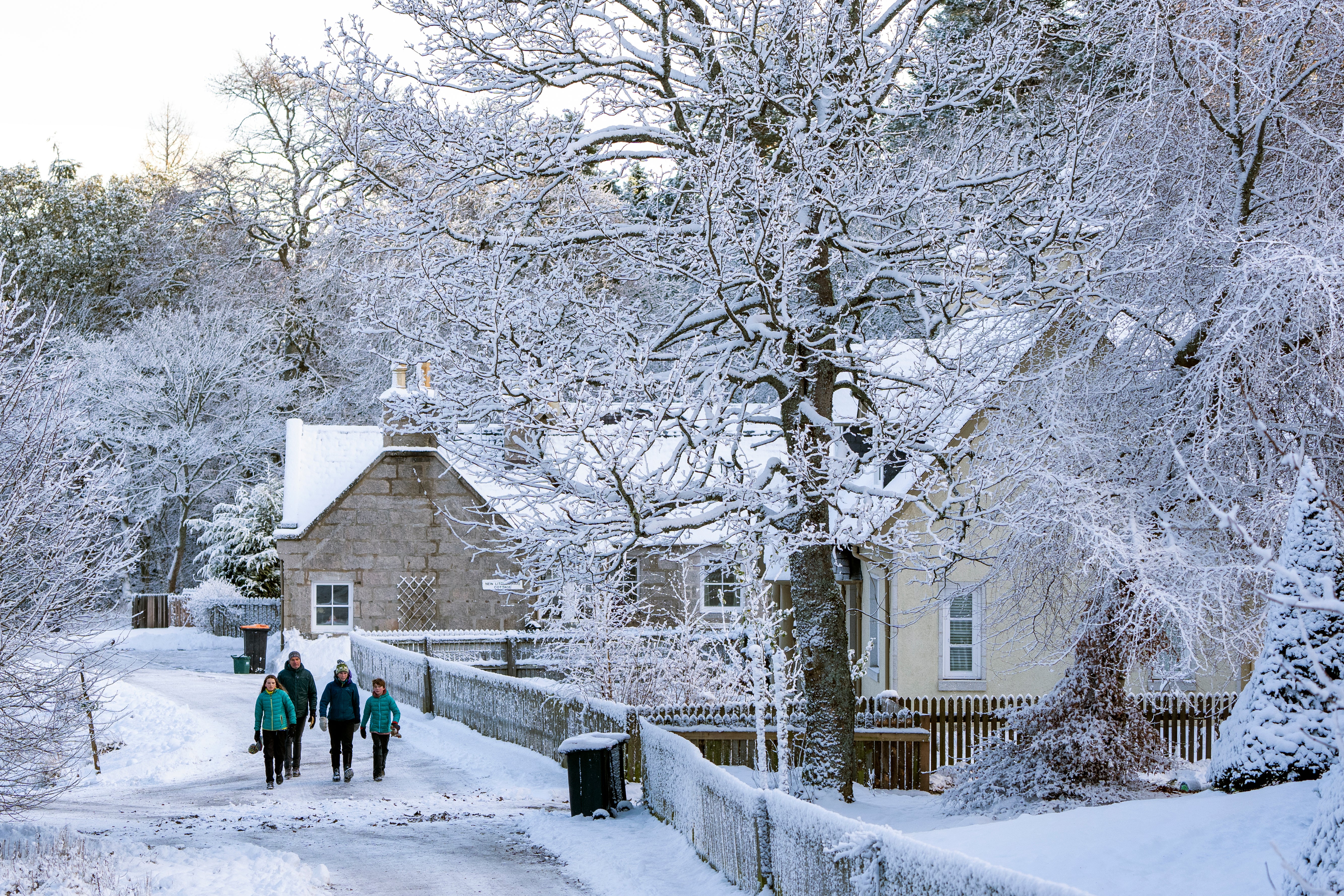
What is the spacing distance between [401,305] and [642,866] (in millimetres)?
6278

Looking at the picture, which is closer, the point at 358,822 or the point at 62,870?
the point at 62,870

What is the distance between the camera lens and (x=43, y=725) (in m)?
10.9

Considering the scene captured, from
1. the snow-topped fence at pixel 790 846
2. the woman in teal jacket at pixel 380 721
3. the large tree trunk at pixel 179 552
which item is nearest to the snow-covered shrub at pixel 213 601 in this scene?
the large tree trunk at pixel 179 552

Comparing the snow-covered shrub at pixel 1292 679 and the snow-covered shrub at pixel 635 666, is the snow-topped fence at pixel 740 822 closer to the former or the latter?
the snow-covered shrub at pixel 635 666

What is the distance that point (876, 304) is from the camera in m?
13.5

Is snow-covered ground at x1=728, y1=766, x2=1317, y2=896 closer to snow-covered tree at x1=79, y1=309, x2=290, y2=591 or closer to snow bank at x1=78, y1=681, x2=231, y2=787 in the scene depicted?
snow bank at x1=78, y1=681, x2=231, y2=787

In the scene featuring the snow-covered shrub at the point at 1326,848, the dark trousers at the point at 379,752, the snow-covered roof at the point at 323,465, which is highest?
the snow-covered roof at the point at 323,465

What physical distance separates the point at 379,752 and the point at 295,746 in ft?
4.37

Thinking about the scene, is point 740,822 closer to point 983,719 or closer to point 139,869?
point 139,869

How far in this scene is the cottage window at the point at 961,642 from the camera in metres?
20.2

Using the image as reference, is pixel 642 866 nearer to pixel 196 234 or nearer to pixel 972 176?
pixel 972 176

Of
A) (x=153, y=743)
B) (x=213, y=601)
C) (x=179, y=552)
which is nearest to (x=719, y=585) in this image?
(x=153, y=743)

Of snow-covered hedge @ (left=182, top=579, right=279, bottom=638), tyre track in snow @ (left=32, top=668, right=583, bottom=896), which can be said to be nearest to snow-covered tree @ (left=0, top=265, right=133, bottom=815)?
tyre track in snow @ (left=32, top=668, right=583, bottom=896)

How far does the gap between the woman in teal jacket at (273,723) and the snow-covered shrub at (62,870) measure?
468cm
